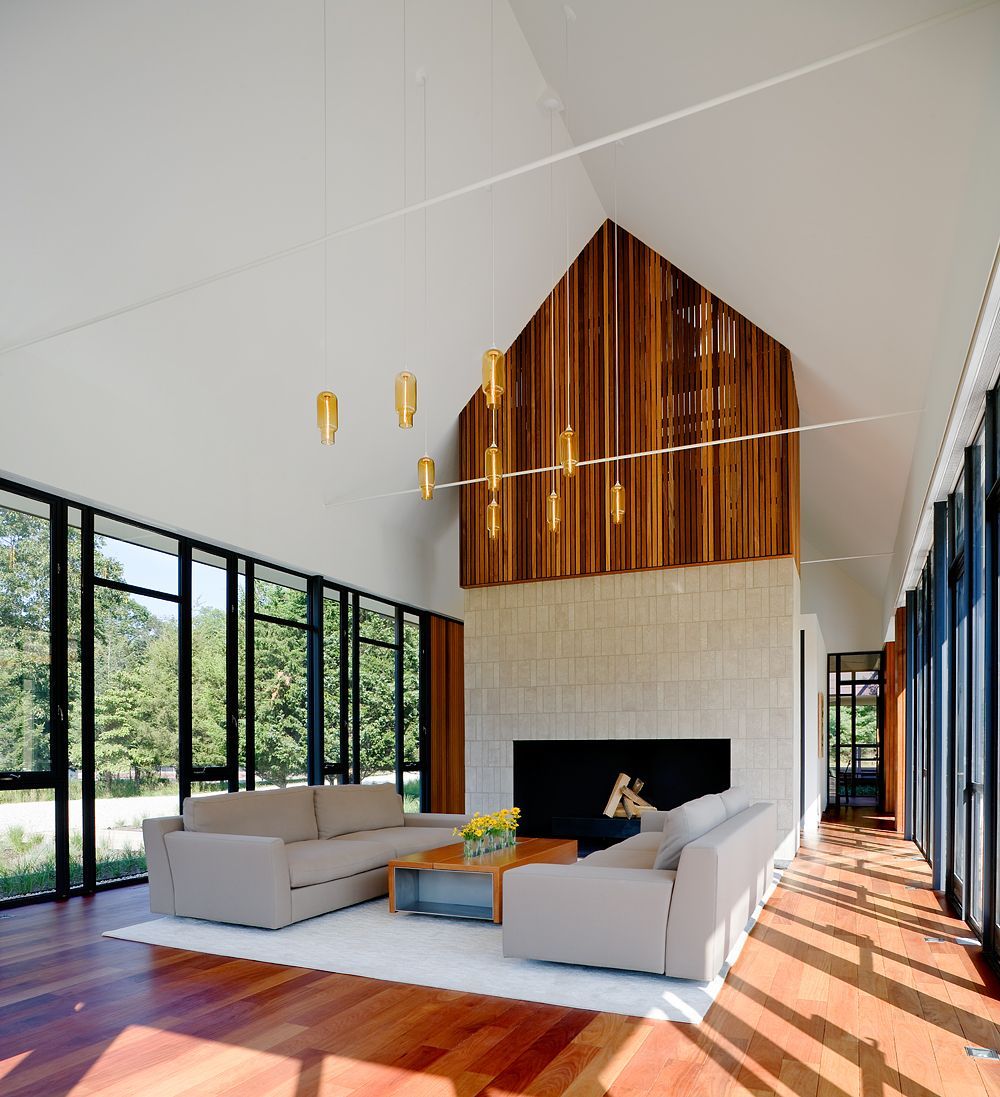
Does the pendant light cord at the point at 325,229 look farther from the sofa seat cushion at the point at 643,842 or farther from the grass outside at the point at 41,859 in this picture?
the sofa seat cushion at the point at 643,842

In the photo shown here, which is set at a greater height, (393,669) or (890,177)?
(890,177)

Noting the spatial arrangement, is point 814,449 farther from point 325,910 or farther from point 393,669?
point 325,910

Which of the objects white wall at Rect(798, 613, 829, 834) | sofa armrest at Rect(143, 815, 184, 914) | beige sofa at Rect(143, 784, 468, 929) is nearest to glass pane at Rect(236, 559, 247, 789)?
beige sofa at Rect(143, 784, 468, 929)

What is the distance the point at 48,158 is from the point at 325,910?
15.1 ft

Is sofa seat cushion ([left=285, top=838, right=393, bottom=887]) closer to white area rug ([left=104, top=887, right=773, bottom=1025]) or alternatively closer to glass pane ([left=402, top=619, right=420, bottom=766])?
white area rug ([left=104, top=887, right=773, bottom=1025])

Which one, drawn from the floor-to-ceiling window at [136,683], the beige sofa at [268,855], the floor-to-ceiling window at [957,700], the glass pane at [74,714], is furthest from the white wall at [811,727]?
the glass pane at [74,714]

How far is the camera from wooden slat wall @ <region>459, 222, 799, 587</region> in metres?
8.89

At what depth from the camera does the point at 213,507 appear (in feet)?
25.1

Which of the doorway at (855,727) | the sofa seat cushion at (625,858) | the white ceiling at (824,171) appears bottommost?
the doorway at (855,727)

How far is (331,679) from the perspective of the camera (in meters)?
9.45

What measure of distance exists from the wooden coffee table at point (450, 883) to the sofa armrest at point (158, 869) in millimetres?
1348

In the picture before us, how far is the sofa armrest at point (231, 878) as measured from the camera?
5.40m

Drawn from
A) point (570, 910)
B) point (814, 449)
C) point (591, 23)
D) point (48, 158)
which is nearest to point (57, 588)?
point (48, 158)

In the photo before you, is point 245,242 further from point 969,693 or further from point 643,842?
point 969,693
